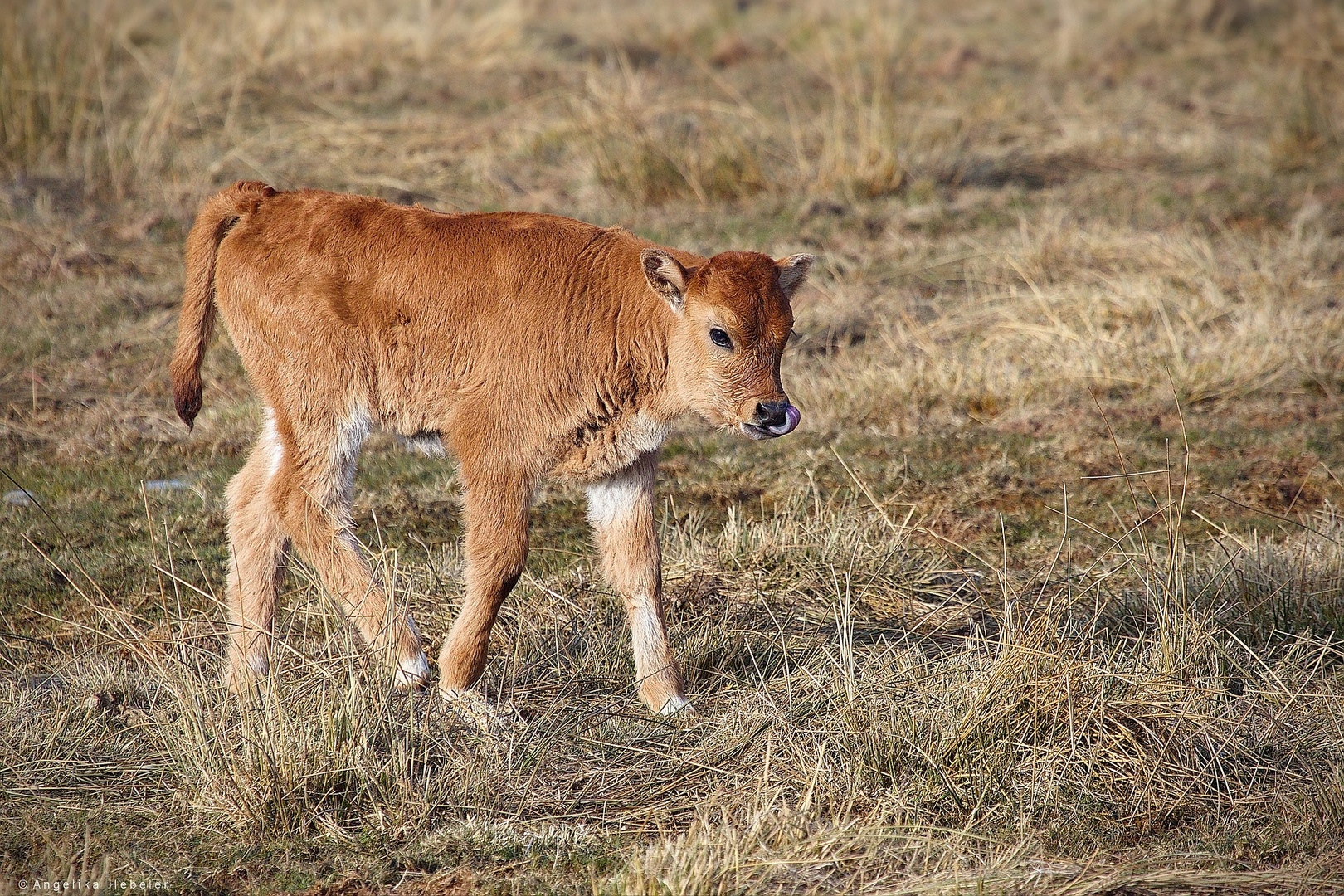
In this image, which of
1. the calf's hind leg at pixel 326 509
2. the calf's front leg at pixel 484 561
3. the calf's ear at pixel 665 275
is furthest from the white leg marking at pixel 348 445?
the calf's ear at pixel 665 275

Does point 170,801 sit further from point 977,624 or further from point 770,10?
point 770,10

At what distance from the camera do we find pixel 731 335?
5.06 metres

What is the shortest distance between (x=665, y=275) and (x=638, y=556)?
1255 mm

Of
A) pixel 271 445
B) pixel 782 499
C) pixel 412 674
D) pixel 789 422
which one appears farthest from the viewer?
pixel 782 499

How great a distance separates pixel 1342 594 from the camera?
19.9ft

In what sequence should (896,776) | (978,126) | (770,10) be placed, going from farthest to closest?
(770,10), (978,126), (896,776)

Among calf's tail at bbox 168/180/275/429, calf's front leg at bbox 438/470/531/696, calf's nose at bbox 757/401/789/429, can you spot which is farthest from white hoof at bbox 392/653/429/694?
calf's nose at bbox 757/401/789/429

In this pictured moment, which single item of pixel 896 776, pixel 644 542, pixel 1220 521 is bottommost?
pixel 1220 521

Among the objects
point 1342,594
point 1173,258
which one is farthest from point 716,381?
point 1173,258

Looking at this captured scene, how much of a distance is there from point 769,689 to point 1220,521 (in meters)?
3.65

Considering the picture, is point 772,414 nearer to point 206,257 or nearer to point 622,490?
point 622,490

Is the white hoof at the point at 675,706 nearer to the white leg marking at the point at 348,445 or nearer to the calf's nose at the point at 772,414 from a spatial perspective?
the calf's nose at the point at 772,414

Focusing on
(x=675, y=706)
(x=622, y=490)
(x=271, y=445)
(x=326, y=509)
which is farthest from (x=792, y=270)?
(x=271, y=445)

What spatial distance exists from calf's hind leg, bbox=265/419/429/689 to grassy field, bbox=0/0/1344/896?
0.32m
